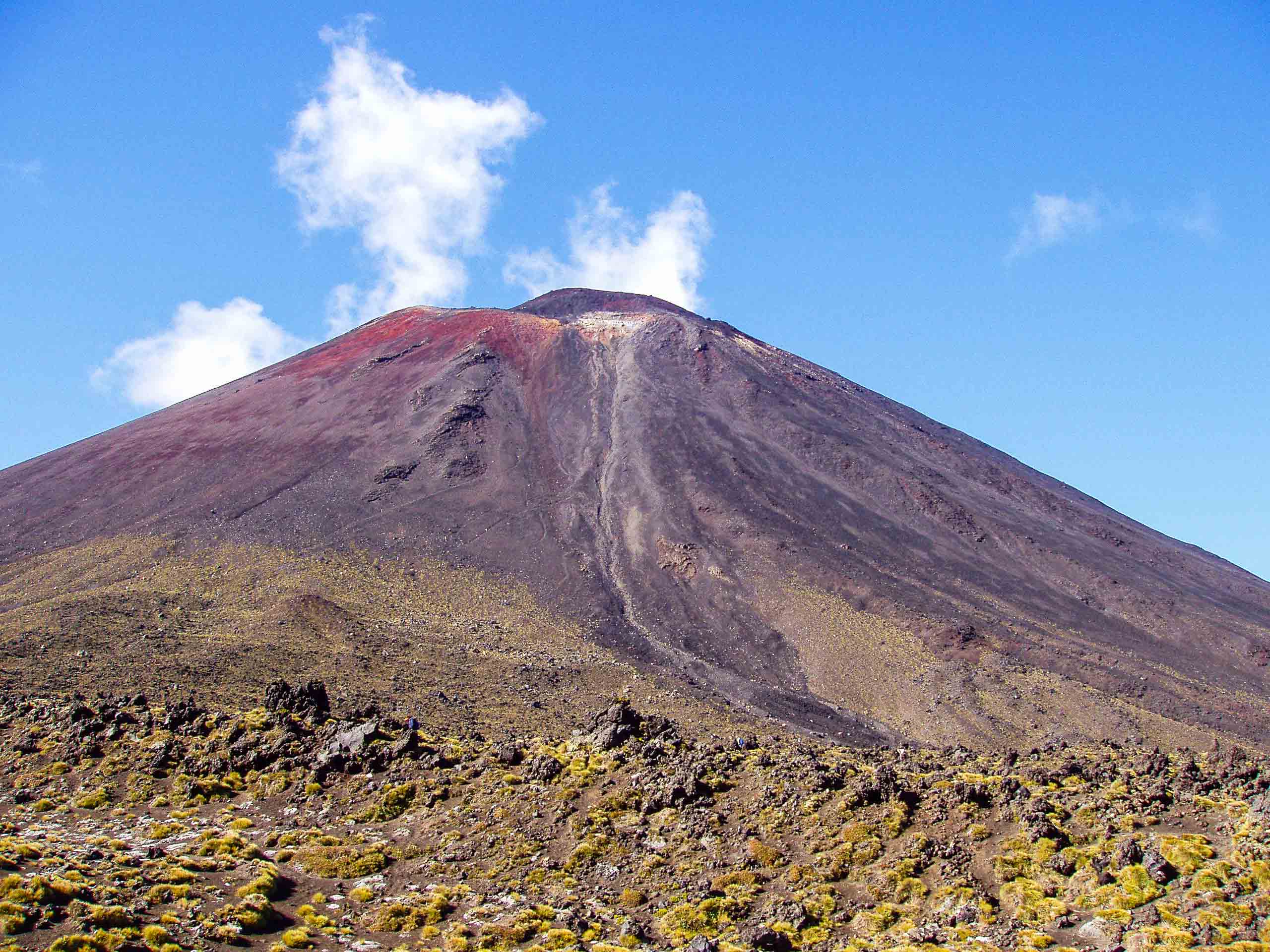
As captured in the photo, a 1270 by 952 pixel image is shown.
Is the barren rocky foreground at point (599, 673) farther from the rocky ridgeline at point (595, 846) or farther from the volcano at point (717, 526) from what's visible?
the volcano at point (717, 526)

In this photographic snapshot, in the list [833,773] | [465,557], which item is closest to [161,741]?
[833,773]

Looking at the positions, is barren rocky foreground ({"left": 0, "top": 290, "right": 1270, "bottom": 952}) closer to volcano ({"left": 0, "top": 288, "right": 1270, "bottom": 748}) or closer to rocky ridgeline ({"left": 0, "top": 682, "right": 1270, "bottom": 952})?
rocky ridgeline ({"left": 0, "top": 682, "right": 1270, "bottom": 952})

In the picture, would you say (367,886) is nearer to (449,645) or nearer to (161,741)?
(161,741)

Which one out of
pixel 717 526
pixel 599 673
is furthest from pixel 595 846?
pixel 717 526

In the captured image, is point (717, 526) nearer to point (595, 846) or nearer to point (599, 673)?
point (599, 673)

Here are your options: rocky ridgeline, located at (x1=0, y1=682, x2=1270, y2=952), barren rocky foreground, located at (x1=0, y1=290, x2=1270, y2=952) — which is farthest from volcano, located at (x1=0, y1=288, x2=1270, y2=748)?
rocky ridgeline, located at (x1=0, y1=682, x2=1270, y2=952)

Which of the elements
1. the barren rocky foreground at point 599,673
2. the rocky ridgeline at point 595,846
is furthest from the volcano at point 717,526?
the rocky ridgeline at point 595,846
